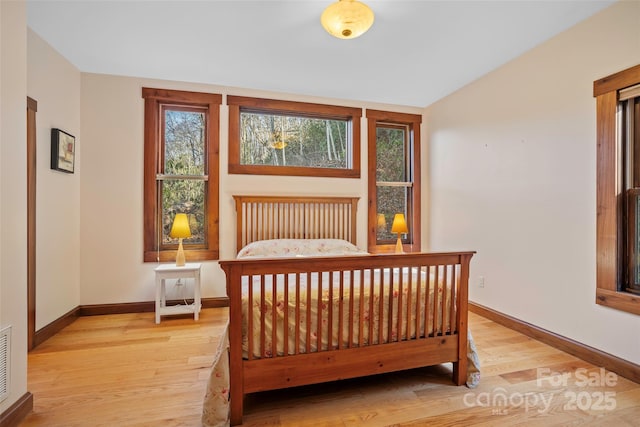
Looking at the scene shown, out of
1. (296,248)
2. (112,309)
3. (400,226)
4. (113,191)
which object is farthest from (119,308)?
(400,226)

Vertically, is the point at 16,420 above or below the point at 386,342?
below

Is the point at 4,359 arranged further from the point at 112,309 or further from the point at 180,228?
the point at 112,309

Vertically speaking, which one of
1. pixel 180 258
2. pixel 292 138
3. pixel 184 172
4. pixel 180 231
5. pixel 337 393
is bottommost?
pixel 337 393

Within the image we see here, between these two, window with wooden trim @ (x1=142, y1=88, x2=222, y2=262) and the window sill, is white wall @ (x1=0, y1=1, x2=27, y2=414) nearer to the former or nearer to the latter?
window with wooden trim @ (x1=142, y1=88, x2=222, y2=262)

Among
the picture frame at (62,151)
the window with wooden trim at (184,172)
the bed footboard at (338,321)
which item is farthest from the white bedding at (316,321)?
the picture frame at (62,151)

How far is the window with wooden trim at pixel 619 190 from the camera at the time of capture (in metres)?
2.04

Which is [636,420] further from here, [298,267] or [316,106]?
[316,106]

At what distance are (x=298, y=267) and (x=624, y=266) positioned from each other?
7.38ft

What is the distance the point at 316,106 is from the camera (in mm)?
3762

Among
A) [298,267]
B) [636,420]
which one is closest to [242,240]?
[298,267]

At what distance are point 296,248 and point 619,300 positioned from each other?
101 inches

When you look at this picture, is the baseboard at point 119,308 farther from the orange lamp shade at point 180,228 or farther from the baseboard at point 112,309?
the orange lamp shade at point 180,228

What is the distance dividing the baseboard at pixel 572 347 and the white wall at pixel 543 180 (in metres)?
0.05

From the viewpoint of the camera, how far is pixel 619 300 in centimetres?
204
